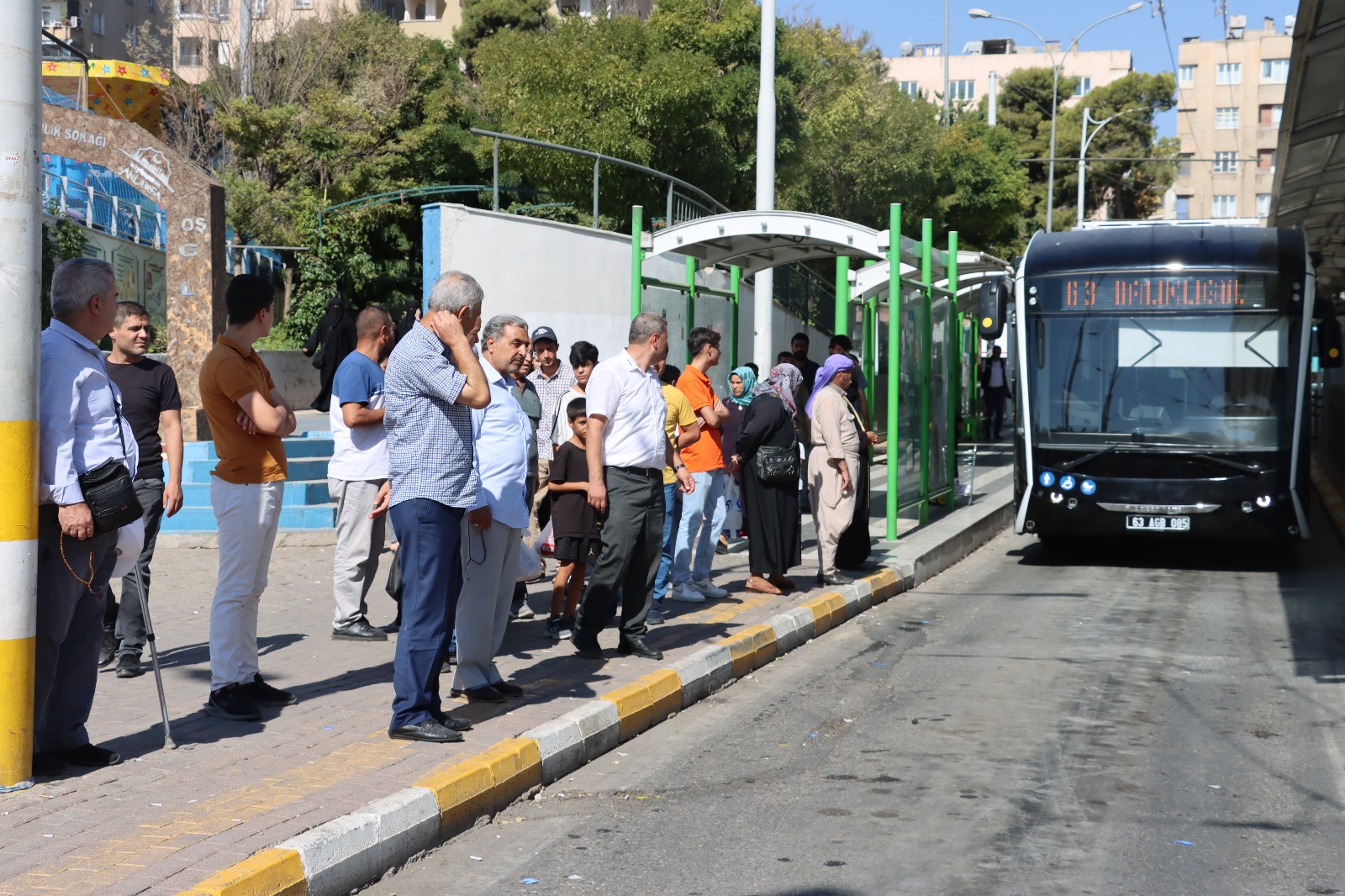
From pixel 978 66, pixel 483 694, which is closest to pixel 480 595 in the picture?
pixel 483 694

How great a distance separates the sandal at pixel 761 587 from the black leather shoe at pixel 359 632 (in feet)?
10.1

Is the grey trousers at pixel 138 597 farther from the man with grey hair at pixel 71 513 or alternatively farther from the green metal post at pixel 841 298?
the green metal post at pixel 841 298

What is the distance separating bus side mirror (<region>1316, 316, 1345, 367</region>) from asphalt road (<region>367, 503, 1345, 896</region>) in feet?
14.0

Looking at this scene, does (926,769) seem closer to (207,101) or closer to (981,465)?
(981,465)

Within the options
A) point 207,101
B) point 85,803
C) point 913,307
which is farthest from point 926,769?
→ point 207,101

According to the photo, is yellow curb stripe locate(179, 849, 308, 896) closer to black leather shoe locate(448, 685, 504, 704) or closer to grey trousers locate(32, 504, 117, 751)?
→ grey trousers locate(32, 504, 117, 751)

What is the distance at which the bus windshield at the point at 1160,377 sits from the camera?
493 inches

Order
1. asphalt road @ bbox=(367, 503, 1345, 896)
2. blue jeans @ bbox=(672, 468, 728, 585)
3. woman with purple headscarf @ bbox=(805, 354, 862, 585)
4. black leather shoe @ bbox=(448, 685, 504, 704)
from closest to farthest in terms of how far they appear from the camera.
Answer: asphalt road @ bbox=(367, 503, 1345, 896) < black leather shoe @ bbox=(448, 685, 504, 704) < blue jeans @ bbox=(672, 468, 728, 585) < woman with purple headscarf @ bbox=(805, 354, 862, 585)

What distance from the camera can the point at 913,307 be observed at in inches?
542

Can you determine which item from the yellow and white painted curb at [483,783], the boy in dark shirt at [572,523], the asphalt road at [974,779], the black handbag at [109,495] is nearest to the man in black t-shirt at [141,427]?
the black handbag at [109,495]

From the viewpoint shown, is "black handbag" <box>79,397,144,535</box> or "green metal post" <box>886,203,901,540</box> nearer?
"black handbag" <box>79,397,144,535</box>

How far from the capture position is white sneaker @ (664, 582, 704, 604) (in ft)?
32.3

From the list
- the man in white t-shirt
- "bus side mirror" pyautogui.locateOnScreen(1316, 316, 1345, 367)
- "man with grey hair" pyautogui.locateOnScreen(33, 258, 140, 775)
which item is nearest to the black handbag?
"man with grey hair" pyautogui.locateOnScreen(33, 258, 140, 775)

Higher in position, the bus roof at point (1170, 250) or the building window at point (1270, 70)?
the building window at point (1270, 70)
